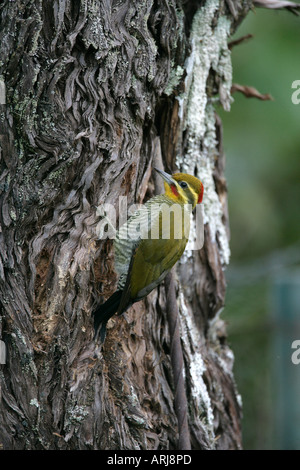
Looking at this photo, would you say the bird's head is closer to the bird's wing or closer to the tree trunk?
the tree trunk

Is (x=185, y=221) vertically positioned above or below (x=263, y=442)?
above

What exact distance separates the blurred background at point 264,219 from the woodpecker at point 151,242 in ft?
2.83

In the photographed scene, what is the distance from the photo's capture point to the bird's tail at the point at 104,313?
2864 millimetres

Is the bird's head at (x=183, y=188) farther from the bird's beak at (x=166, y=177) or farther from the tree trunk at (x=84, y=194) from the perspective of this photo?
the tree trunk at (x=84, y=194)

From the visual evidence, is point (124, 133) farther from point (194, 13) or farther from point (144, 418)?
point (144, 418)

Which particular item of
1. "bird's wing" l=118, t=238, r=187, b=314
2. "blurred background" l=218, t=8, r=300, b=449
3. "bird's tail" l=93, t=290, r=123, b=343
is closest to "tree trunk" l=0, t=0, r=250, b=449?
"bird's tail" l=93, t=290, r=123, b=343

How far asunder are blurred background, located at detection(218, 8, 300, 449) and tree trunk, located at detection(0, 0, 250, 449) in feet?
2.72

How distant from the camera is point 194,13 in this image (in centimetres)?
333

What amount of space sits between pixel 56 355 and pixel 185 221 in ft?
3.50

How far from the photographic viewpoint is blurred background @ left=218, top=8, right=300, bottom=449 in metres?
3.93

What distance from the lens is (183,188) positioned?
10.9ft

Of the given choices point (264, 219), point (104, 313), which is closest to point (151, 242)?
point (104, 313)

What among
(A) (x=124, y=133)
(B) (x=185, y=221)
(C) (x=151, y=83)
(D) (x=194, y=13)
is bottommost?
(B) (x=185, y=221)
